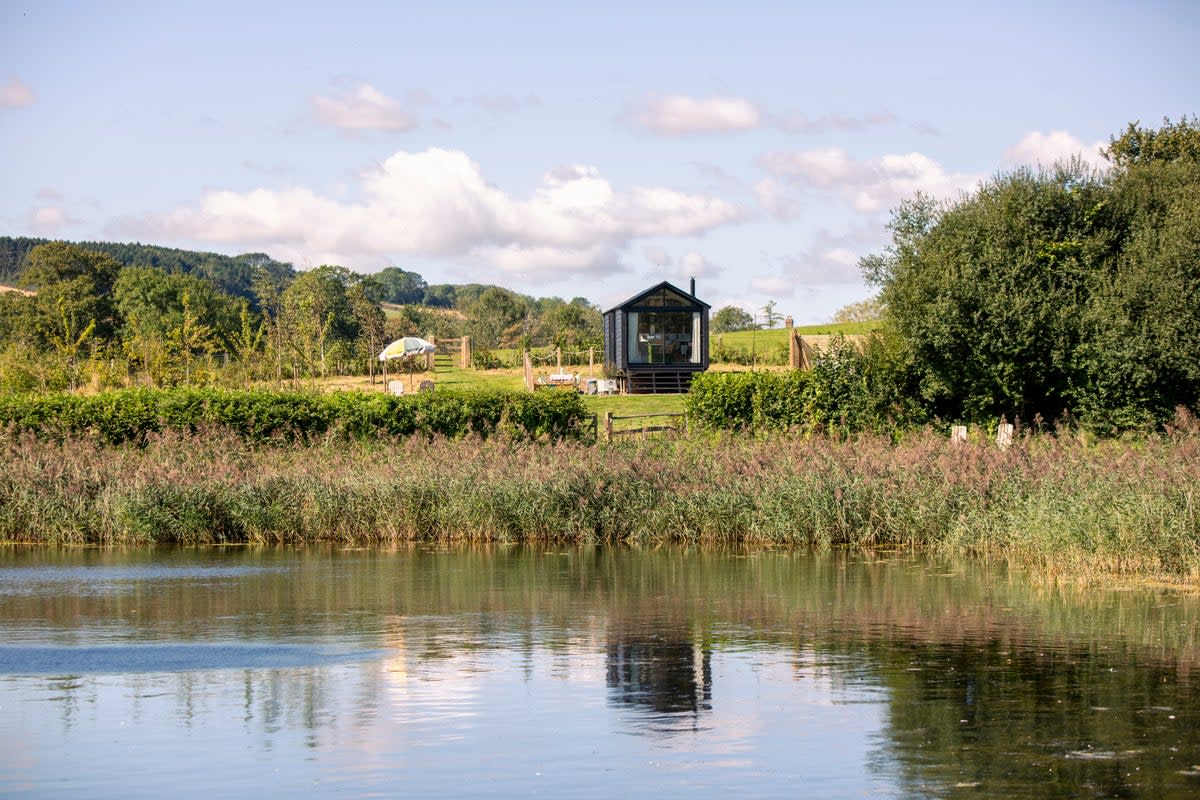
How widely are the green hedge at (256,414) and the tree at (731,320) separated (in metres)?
63.3

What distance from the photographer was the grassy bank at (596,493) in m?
A: 20.1

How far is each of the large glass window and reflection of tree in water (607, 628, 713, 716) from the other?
112 feet

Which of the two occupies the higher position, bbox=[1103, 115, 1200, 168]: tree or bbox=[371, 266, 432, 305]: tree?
bbox=[371, 266, 432, 305]: tree

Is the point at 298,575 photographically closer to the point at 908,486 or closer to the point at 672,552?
the point at 672,552

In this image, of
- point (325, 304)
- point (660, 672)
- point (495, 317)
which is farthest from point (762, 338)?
point (660, 672)

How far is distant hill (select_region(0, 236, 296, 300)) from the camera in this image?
12900 cm

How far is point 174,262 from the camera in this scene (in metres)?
135

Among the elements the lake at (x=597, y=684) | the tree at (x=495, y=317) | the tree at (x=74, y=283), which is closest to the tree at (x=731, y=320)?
the tree at (x=495, y=317)

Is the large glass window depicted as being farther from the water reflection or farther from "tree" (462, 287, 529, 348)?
the water reflection

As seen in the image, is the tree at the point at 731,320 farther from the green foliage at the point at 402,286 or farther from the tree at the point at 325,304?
the green foliage at the point at 402,286

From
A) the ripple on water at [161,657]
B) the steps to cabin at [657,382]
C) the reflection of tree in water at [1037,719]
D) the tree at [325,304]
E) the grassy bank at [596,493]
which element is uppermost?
the tree at [325,304]

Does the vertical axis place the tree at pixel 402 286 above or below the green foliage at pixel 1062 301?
above

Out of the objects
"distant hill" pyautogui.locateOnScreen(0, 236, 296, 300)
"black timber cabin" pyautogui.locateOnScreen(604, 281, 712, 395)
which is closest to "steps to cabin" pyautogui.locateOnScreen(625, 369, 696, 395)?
"black timber cabin" pyautogui.locateOnScreen(604, 281, 712, 395)

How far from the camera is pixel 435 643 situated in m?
13.5
